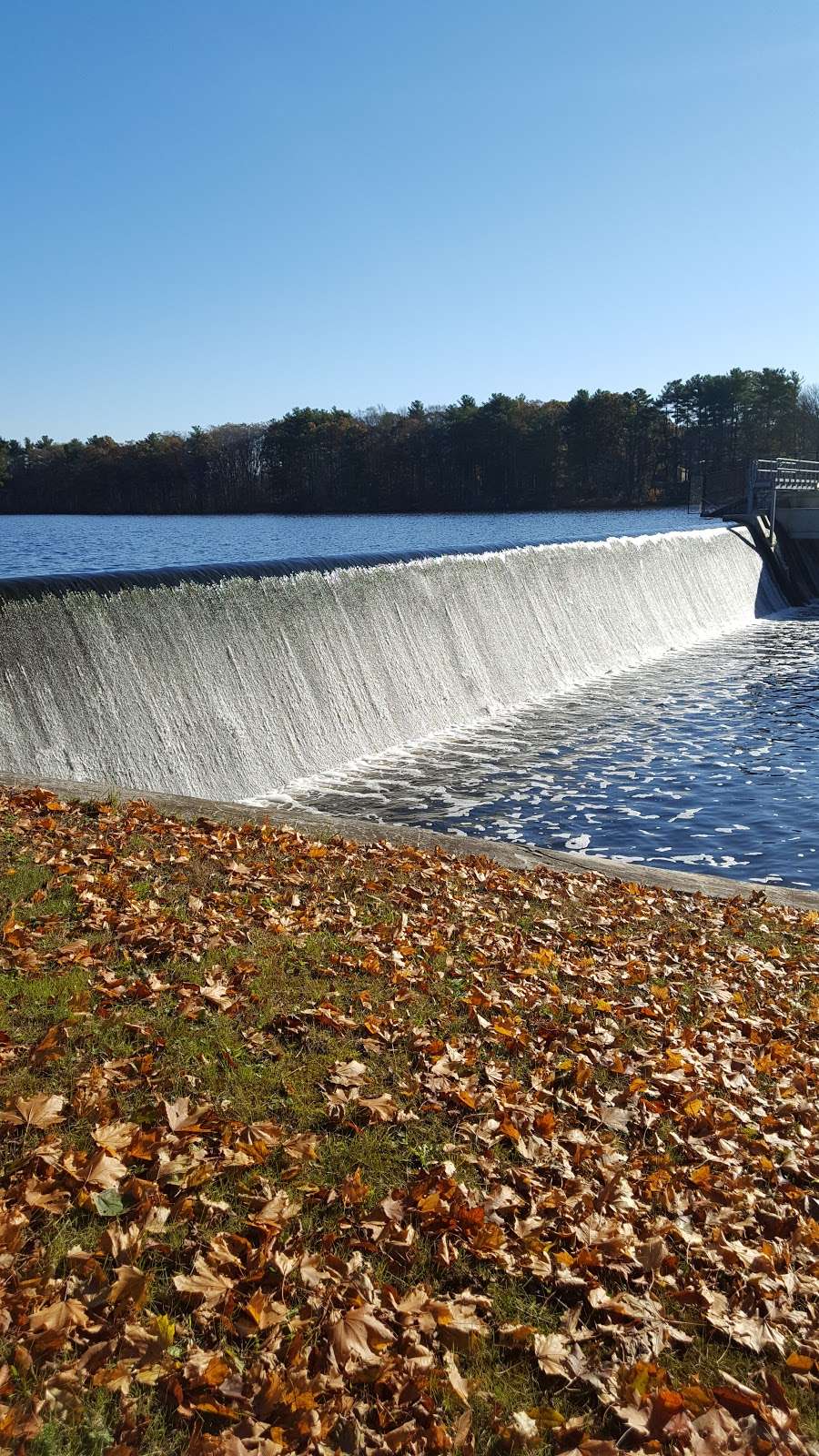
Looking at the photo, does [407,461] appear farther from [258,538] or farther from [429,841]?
[429,841]

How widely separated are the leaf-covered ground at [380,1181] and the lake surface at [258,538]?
45.0 feet

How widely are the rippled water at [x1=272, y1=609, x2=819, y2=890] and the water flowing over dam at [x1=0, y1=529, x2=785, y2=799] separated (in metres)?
0.71

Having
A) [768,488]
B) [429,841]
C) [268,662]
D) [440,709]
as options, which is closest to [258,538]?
[768,488]

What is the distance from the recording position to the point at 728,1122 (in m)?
4.64

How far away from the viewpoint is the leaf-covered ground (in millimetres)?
2918

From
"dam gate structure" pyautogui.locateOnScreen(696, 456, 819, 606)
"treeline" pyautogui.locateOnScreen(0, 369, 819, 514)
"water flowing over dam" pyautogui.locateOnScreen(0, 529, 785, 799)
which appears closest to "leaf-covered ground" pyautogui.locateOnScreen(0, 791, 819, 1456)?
"water flowing over dam" pyautogui.locateOnScreen(0, 529, 785, 799)

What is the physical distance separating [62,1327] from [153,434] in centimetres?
8313

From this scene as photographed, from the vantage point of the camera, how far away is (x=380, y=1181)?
383 centimetres

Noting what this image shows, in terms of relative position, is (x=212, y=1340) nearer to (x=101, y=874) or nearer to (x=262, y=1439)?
(x=262, y=1439)

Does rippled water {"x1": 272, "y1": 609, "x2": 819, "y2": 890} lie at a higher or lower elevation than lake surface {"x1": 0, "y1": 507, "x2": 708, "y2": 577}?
lower

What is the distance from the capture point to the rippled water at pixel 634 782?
11.3 metres

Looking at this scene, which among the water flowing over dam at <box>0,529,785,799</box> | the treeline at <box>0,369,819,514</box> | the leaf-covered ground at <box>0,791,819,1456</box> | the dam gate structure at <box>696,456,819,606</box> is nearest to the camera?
the leaf-covered ground at <box>0,791,819,1456</box>

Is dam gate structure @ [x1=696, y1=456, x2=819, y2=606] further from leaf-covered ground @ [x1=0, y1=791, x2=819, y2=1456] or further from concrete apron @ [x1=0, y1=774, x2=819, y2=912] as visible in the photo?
leaf-covered ground @ [x1=0, y1=791, x2=819, y2=1456]

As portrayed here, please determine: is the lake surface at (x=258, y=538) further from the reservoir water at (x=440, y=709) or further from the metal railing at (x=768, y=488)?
the metal railing at (x=768, y=488)
